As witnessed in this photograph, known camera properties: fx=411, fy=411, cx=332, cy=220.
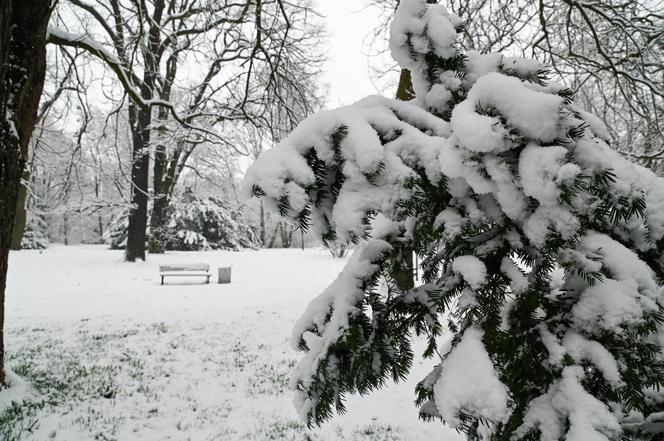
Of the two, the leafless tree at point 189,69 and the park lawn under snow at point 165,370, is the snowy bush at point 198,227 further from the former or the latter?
the park lawn under snow at point 165,370

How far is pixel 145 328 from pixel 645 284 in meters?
7.99

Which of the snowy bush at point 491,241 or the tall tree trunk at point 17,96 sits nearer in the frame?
the snowy bush at point 491,241

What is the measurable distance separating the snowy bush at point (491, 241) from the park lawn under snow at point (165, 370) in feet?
9.58

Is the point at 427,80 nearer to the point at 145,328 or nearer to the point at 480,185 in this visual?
the point at 480,185

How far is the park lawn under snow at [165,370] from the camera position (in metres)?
3.93

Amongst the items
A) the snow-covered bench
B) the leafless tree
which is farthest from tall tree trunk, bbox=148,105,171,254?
the snow-covered bench

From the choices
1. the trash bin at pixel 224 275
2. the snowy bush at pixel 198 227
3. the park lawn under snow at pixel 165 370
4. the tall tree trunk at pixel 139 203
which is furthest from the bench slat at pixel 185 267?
the snowy bush at pixel 198 227

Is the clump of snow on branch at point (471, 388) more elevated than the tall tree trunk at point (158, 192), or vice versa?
the tall tree trunk at point (158, 192)

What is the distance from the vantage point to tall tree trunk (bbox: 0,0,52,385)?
3777mm

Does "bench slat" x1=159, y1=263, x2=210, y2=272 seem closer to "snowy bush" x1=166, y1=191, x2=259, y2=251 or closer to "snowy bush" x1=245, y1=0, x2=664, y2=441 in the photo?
"snowy bush" x1=166, y1=191, x2=259, y2=251

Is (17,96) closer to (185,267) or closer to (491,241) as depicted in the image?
(491,241)

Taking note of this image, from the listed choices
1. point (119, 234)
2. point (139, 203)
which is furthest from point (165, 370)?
point (119, 234)

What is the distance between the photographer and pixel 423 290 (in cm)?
146

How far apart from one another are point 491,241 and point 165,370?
215 inches
